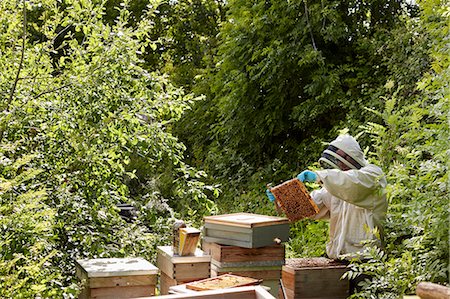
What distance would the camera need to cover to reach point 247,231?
13.1ft

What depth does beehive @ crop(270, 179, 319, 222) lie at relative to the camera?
4555mm

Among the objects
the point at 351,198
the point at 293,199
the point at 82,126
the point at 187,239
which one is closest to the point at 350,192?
the point at 351,198

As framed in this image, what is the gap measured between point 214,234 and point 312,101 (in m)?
4.81

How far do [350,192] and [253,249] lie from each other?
0.94 m

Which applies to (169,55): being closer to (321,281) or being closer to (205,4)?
(205,4)

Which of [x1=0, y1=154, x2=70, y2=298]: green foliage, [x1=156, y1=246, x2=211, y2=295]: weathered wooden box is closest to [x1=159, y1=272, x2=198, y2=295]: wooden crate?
[x1=156, y1=246, x2=211, y2=295]: weathered wooden box

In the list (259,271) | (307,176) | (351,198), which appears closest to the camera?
(259,271)

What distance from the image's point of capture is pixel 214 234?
14.0 ft

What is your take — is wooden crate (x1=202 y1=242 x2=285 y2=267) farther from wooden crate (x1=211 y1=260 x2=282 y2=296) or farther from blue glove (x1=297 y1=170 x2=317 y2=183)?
blue glove (x1=297 y1=170 x2=317 y2=183)

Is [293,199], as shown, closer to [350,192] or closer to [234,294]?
[350,192]

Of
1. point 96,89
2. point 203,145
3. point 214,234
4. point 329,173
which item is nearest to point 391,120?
point 329,173

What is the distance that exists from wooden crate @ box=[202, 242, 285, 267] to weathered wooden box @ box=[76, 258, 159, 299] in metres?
0.47

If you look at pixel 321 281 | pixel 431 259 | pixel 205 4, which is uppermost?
pixel 205 4

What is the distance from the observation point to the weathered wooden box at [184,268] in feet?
13.1
